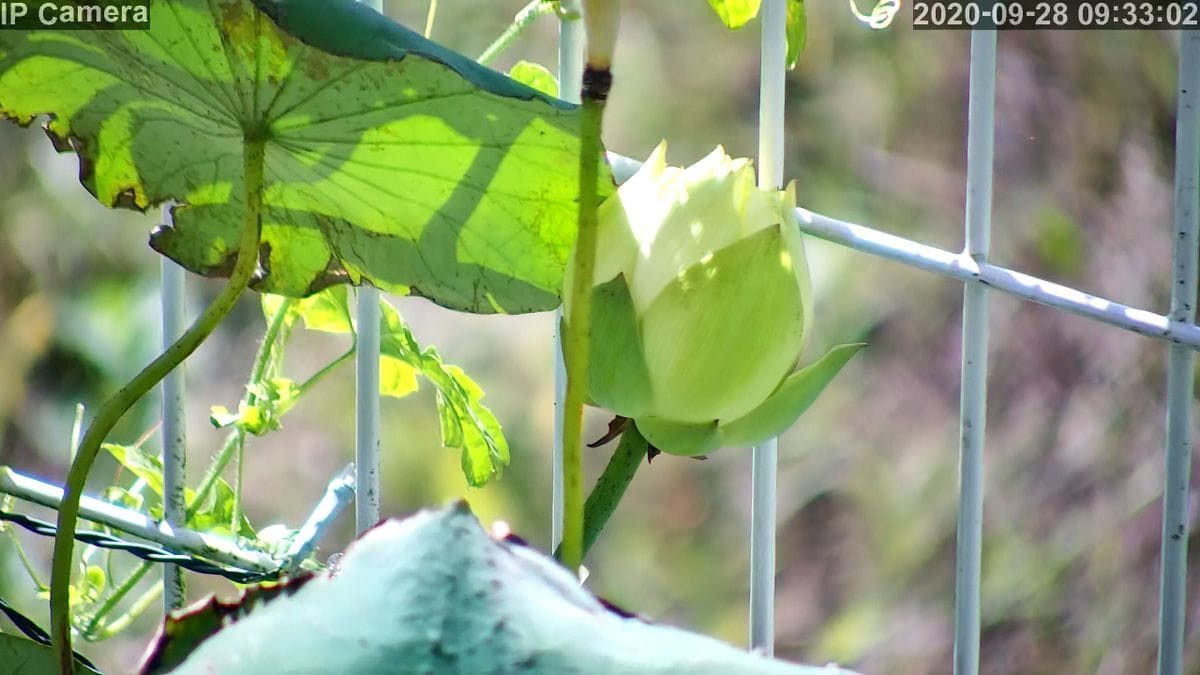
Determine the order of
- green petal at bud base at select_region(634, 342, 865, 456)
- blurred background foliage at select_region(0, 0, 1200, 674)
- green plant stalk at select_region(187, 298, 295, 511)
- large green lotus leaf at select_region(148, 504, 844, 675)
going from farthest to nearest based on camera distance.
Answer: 1. blurred background foliage at select_region(0, 0, 1200, 674)
2. green plant stalk at select_region(187, 298, 295, 511)
3. green petal at bud base at select_region(634, 342, 865, 456)
4. large green lotus leaf at select_region(148, 504, 844, 675)

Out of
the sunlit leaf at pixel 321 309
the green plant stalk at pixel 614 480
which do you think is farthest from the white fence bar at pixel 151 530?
the green plant stalk at pixel 614 480

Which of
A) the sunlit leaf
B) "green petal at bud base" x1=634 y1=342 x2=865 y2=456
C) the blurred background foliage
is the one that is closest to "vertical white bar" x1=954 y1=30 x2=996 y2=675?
"green petal at bud base" x1=634 y1=342 x2=865 y2=456

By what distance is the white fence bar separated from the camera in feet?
1.55

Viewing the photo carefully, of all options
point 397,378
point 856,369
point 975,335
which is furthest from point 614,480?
point 856,369

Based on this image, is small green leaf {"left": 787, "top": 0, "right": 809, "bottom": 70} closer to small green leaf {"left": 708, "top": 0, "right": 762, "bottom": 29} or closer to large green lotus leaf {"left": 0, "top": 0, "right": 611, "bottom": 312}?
small green leaf {"left": 708, "top": 0, "right": 762, "bottom": 29}

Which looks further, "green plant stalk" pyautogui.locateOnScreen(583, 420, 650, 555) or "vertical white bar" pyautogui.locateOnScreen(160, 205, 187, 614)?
"vertical white bar" pyautogui.locateOnScreen(160, 205, 187, 614)

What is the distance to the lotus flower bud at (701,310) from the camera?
0.28m

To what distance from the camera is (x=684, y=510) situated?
126cm

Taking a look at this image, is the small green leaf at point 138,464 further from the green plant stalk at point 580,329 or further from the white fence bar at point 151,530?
the green plant stalk at point 580,329

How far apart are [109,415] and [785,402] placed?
18 cm

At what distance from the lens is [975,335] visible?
1.48 ft

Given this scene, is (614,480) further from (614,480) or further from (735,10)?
(735,10)

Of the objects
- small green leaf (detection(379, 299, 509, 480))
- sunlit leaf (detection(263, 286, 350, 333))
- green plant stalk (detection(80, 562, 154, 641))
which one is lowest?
green plant stalk (detection(80, 562, 154, 641))

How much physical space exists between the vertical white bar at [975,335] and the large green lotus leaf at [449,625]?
0.27 m
